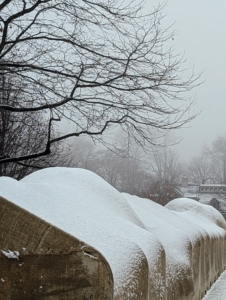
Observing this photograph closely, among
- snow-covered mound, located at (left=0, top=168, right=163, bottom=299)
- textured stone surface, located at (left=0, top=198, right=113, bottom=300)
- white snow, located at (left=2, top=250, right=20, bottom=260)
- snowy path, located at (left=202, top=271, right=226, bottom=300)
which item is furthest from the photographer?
snowy path, located at (left=202, top=271, right=226, bottom=300)

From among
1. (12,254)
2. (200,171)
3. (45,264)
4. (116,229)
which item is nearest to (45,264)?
(45,264)

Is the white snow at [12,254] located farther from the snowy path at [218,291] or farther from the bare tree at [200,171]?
the bare tree at [200,171]

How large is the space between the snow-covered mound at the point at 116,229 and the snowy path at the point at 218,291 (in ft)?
4.90

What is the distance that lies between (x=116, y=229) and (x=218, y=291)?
762 cm

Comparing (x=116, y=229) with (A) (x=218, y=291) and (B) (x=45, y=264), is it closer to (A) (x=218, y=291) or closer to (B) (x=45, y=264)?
(B) (x=45, y=264)

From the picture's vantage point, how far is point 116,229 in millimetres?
5238

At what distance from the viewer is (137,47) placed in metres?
10.2

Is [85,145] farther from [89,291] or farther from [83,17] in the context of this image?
[89,291]

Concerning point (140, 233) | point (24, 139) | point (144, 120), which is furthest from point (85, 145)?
point (140, 233)

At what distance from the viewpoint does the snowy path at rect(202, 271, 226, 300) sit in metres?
11.0

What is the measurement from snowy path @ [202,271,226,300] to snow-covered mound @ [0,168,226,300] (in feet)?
4.90

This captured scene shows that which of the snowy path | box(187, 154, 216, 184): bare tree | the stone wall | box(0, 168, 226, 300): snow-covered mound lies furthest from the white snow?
box(187, 154, 216, 184): bare tree

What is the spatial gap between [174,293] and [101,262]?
3.99 m

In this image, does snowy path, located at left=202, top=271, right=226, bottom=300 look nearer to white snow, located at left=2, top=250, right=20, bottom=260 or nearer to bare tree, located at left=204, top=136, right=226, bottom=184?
white snow, located at left=2, top=250, right=20, bottom=260
